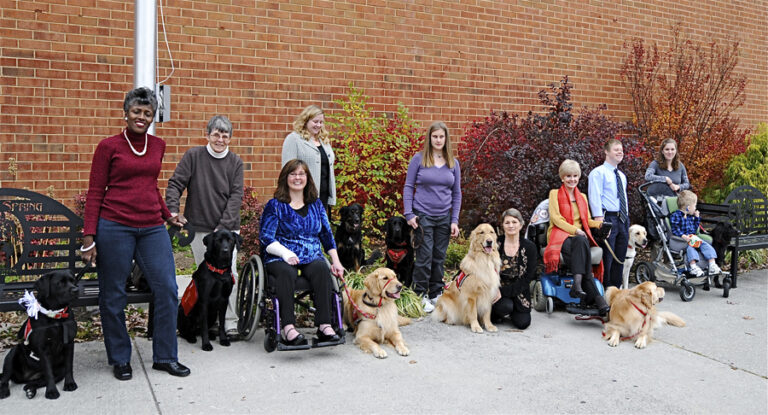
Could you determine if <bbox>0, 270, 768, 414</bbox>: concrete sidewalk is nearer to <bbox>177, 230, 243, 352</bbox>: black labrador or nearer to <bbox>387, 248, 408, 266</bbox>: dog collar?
<bbox>177, 230, 243, 352</bbox>: black labrador

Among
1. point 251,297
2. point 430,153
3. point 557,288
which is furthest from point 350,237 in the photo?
point 557,288

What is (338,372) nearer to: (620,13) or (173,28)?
(173,28)

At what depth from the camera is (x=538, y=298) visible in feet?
21.5

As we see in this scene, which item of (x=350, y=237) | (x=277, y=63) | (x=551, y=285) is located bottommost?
(x=551, y=285)

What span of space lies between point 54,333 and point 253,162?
476 centimetres

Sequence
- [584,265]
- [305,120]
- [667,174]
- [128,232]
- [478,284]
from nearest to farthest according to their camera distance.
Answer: [128,232]
[478,284]
[584,265]
[305,120]
[667,174]

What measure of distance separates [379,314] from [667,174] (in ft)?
16.1

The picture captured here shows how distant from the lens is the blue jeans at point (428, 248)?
641 centimetres

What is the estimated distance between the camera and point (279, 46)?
8.47 meters

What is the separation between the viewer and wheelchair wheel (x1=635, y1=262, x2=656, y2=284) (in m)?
7.45

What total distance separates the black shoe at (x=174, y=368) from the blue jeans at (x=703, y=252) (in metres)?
5.59

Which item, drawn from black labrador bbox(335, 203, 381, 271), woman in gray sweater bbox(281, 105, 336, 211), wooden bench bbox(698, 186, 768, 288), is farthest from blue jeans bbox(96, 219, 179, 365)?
wooden bench bbox(698, 186, 768, 288)

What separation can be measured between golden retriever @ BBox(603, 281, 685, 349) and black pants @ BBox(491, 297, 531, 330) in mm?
692

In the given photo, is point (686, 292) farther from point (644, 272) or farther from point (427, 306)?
point (427, 306)
